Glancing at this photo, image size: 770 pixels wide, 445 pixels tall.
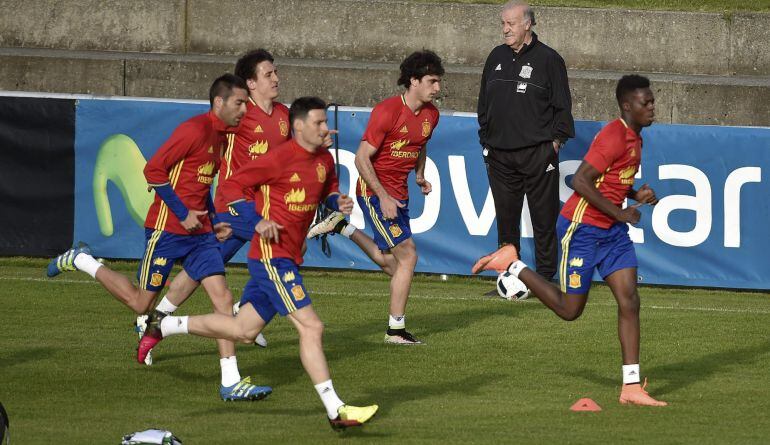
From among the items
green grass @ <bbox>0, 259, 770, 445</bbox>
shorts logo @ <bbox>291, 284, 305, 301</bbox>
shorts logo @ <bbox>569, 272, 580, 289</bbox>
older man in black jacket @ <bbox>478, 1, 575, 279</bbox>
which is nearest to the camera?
green grass @ <bbox>0, 259, 770, 445</bbox>

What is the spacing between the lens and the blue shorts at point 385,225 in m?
11.8

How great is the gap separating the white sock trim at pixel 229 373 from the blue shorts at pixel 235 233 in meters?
1.49

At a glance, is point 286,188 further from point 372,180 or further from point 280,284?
point 372,180

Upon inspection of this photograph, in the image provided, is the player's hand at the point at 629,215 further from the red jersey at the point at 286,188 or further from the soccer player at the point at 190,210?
the soccer player at the point at 190,210

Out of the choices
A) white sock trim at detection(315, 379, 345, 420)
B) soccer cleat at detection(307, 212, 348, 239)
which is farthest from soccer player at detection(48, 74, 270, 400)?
white sock trim at detection(315, 379, 345, 420)

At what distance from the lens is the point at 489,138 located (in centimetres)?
1459

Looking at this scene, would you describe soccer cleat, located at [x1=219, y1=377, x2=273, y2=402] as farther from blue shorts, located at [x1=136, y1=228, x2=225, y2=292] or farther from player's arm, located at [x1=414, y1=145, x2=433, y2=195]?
player's arm, located at [x1=414, y1=145, x2=433, y2=195]

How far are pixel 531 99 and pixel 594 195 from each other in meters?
5.31

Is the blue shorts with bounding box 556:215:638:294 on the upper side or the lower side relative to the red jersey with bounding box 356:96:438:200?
lower

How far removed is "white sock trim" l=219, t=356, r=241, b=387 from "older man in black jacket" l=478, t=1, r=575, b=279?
5.38 metres

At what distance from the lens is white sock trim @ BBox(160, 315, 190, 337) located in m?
9.17

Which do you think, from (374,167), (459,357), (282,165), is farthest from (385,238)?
(282,165)

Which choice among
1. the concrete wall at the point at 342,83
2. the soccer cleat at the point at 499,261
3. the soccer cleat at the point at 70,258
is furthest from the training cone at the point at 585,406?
the concrete wall at the point at 342,83

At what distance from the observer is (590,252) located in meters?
9.41
